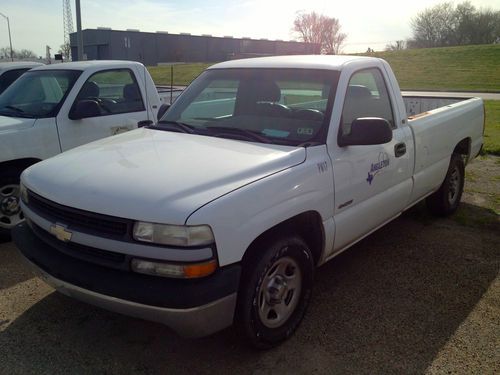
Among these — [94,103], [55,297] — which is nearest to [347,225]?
[55,297]

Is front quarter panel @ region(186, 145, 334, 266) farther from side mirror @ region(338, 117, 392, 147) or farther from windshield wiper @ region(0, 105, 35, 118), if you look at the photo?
windshield wiper @ region(0, 105, 35, 118)

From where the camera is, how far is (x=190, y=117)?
13.5 ft

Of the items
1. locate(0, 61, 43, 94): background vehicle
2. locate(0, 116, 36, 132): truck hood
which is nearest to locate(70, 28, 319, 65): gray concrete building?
locate(0, 61, 43, 94): background vehicle

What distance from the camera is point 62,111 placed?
5.32 meters

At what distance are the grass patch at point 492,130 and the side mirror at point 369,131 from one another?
6862mm

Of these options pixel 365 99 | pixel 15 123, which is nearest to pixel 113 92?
pixel 15 123

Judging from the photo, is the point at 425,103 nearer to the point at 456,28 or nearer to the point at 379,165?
the point at 379,165

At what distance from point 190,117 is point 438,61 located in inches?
1353

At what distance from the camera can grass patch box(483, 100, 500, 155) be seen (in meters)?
9.29

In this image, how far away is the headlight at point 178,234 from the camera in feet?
8.19

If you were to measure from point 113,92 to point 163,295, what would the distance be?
4153mm

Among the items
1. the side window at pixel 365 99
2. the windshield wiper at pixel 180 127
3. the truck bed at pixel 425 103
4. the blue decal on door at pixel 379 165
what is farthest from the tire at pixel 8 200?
the truck bed at pixel 425 103

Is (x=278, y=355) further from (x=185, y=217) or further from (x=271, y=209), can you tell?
(x=185, y=217)

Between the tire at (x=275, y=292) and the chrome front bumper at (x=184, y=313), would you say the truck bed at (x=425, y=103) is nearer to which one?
the tire at (x=275, y=292)
